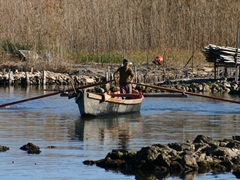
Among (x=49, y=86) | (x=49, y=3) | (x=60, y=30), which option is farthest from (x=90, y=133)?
(x=49, y=3)

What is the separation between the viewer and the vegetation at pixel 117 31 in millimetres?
42906

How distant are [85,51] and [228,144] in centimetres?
2785

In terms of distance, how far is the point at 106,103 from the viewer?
25.9m

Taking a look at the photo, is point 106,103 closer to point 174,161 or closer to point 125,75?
point 125,75

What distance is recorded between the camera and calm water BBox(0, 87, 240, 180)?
1537 centimetres

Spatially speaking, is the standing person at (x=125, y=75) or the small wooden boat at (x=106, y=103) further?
the standing person at (x=125, y=75)

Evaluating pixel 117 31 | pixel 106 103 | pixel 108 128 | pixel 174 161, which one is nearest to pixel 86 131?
pixel 108 128

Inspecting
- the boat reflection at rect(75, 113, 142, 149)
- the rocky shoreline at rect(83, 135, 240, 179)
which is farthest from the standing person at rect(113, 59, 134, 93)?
the rocky shoreline at rect(83, 135, 240, 179)

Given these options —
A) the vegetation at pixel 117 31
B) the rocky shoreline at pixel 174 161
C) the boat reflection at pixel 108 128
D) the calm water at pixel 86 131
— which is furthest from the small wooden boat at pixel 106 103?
the vegetation at pixel 117 31

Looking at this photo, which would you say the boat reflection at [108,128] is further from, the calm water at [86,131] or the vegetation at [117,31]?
the vegetation at [117,31]

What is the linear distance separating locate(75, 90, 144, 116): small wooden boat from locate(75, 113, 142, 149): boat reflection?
8.2 inches

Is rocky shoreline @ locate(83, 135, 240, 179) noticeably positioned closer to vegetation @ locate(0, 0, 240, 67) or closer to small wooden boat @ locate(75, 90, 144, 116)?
small wooden boat @ locate(75, 90, 144, 116)

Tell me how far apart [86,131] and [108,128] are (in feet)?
3.96

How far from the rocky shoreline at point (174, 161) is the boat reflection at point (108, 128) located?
2.67 m
